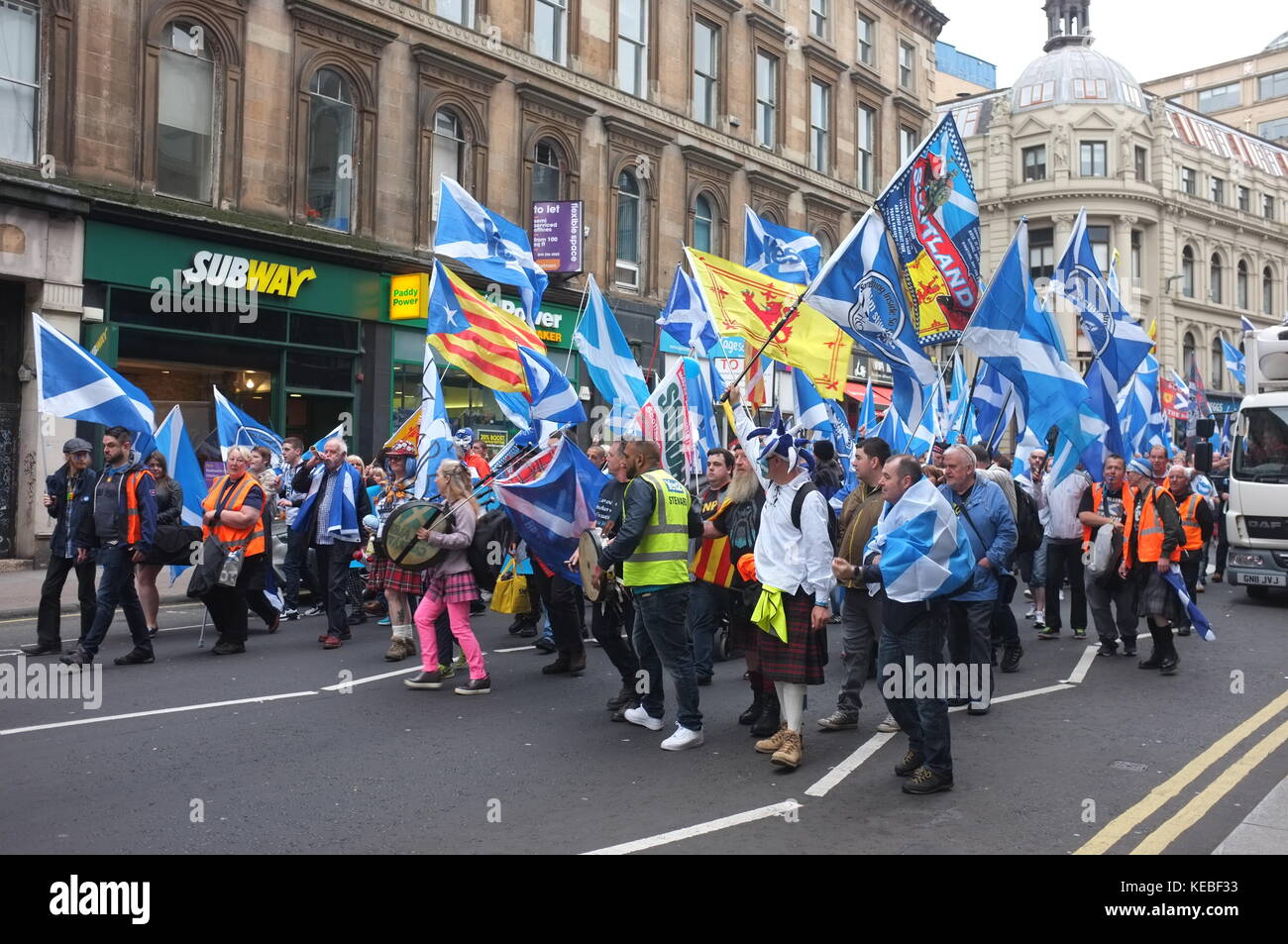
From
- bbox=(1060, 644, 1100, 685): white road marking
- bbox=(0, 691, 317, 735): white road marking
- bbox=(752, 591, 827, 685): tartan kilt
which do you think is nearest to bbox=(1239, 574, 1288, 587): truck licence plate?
bbox=(1060, 644, 1100, 685): white road marking

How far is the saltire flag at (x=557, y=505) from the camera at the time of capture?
815 centimetres

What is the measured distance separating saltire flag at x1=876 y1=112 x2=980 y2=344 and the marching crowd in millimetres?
1312

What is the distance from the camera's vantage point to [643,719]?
7.25 metres

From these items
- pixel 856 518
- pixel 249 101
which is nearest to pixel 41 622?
pixel 856 518

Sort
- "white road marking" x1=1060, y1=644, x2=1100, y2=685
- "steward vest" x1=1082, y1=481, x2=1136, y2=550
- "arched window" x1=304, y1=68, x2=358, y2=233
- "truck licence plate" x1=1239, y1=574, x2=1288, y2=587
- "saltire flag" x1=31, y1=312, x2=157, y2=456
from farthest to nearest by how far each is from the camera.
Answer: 1. "arched window" x1=304, y1=68, x2=358, y2=233
2. "truck licence plate" x1=1239, y1=574, x2=1288, y2=587
3. "steward vest" x1=1082, y1=481, x2=1136, y2=550
4. "saltire flag" x1=31, y1=312, x2=157, y2=456
5. "white road marking" x1=1060, y1=644, x2=1100, y2=685

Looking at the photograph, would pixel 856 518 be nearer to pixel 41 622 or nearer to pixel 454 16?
pixel 41 622

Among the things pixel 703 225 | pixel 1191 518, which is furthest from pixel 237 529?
pixel 703 225

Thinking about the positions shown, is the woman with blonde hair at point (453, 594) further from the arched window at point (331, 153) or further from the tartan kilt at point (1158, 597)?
the arched window at point (331, 153)

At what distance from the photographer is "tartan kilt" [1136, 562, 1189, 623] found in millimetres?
9148

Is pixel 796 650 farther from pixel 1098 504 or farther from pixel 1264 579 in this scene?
pixel 1264 579

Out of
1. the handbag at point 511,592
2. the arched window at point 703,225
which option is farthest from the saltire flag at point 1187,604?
the arched window at point 703,225

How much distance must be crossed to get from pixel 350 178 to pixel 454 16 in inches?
165

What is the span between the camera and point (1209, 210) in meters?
56.0

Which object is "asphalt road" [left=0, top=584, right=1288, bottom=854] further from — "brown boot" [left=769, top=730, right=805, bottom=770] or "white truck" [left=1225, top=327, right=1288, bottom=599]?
"white truck" [left=1225, top=327, right=1288, bottom=599]
